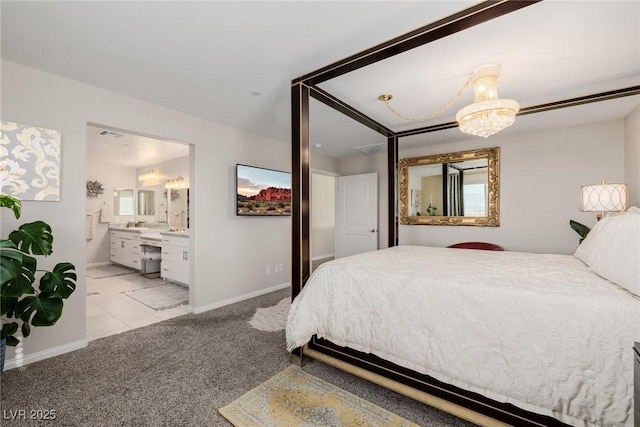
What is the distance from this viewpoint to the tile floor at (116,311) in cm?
292

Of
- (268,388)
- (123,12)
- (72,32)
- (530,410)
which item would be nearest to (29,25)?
(72,32)

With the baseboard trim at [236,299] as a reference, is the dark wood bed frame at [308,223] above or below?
above

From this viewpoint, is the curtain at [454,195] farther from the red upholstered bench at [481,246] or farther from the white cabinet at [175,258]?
the white cabinet at [175,258]

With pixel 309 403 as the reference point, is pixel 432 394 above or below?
above

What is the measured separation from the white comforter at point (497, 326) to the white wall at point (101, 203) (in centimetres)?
638

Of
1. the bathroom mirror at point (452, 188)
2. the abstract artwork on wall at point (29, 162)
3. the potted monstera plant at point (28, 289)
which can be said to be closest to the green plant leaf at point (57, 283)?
the potted monstera plant at point (28, 289)

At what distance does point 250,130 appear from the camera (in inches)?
155

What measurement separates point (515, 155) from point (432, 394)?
11.8 feet

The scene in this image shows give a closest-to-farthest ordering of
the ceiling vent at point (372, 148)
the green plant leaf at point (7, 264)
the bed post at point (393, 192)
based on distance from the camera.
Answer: the green plant leaf at point (7, 264)
the bed post at point (393, 192)
the ceiling vent at point (372, 148)

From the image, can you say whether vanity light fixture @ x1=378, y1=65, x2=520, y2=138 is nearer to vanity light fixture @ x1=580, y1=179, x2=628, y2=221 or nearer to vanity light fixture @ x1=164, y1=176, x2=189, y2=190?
vanity light fixture @ x1=580, y1=179, x2=628, y2=221

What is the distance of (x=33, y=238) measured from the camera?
1.91m

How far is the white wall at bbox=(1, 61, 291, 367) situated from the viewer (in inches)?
89.5

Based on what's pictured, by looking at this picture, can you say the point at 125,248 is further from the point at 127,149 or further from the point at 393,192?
the point at 393,192

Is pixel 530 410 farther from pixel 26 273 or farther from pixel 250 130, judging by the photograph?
pixel 250 130
